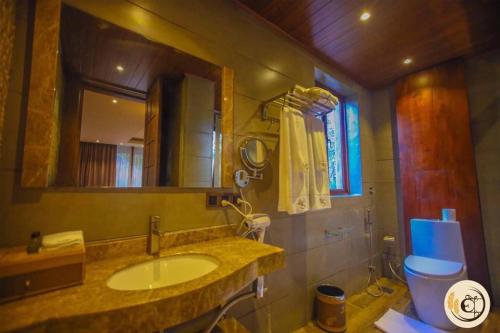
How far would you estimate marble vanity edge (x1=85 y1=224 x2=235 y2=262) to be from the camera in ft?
2.97

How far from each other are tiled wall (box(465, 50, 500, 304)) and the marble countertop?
2.63 m

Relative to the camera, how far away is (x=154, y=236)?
1011 millimetres

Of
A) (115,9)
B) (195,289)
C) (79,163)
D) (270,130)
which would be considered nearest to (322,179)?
(270,130)

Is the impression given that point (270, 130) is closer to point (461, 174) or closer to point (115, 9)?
point (115, 9)

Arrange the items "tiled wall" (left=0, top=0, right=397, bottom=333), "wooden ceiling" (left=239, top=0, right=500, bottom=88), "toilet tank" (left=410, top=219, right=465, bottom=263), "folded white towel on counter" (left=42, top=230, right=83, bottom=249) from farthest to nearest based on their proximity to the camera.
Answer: "toilet tank" (left=410, top=219, right=465, bottom=263)
"wooden ceiling" (left=239, top=0, right=500, bottom=88)
"tiled wall" (left=0, top=0, right=397, bottom=333)
"folded white towel on counter" (left=42, top=230, right=83, bottom=249)

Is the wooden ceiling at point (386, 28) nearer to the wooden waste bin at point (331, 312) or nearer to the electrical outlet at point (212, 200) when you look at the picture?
the electrical outlet at point (212, 200)

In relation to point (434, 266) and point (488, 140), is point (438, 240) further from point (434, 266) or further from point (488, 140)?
point (488, 140)

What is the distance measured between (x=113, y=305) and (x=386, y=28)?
8.04ft

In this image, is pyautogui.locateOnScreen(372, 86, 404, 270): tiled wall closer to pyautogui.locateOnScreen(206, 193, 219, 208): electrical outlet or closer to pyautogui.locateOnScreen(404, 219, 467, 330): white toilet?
pyautogui.locateOnScreen(404, 219, 467, 330): white toilet

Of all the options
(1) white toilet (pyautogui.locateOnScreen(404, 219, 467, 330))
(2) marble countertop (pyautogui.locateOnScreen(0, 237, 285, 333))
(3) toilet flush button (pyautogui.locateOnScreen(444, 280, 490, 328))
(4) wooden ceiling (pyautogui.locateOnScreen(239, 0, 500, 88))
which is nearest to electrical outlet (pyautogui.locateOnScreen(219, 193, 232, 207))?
(2) marble countertop (pyautogui.locateOnScreen(0, 237, 285, 333))

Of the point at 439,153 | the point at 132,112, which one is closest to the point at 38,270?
the point at 132,112

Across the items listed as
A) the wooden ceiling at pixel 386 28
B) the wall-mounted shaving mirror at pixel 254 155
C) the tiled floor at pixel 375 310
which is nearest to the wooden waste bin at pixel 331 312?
the tiled floor at pixel 375 310

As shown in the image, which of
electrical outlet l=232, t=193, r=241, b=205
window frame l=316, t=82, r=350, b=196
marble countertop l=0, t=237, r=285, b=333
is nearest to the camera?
marble countertop l=0, t=237, r=285, b=333

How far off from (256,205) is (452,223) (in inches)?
74.9
